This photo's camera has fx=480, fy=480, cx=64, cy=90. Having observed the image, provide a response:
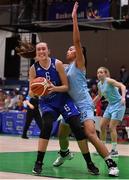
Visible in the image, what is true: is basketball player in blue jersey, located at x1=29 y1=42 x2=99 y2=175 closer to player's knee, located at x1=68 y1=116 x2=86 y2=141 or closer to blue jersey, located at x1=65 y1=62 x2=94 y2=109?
player's knee, located at x1=68 y1=116 x2=86 y2=141

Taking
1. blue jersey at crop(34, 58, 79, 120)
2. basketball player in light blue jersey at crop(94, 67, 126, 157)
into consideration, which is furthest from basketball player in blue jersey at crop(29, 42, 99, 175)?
basketball player in light blue jersey at crop(94, 67, 126, 157)

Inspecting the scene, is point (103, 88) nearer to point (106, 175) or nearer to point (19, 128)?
point (106, 175)

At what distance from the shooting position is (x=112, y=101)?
10.3 metres

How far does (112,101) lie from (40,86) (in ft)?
11.6

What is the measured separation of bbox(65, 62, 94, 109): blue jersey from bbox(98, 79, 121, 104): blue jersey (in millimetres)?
2440

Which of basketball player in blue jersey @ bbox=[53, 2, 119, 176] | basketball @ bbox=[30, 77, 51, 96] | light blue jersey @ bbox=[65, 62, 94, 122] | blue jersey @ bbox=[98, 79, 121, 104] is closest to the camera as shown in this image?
basketball @ bbox=[30, 77, 51, 96]

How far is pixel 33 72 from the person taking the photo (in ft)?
24.5

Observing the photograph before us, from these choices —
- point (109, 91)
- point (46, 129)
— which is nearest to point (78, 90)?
point (46, 129)

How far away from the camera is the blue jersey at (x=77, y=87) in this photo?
7.46m

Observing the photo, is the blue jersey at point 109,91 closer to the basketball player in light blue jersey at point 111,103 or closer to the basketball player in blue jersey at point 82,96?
the basketball player in light blue jersey at point 111,103

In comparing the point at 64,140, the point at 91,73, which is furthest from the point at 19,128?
the point at 64,140

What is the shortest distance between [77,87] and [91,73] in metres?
17.4

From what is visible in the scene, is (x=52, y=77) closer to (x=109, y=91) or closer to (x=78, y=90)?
(x=78, y=90)

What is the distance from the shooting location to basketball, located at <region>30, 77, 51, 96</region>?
23.1ft
